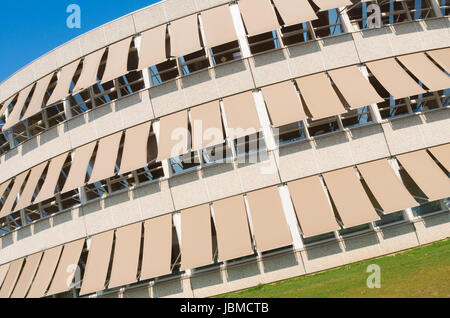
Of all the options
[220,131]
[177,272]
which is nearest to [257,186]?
[220,131]

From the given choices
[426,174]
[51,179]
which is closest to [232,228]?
[426,174]

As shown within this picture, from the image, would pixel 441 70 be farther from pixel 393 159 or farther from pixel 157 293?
pixel 157 293

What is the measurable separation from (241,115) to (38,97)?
10820 mm

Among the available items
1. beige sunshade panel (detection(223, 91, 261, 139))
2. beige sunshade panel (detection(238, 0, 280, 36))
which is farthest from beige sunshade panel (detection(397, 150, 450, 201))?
beige sunshade panel (detection(238, 0, 280, 36))

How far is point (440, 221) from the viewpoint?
12.7m

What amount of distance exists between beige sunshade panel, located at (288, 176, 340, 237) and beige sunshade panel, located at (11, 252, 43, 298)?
Result: 1215cm

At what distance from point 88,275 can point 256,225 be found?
7252 millimetres

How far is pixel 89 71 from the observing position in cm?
1547

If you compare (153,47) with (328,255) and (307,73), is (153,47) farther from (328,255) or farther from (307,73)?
(328,255)

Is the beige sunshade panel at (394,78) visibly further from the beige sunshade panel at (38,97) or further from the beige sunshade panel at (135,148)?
the beige sunshade panel at (38,97)

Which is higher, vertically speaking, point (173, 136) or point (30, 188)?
point (30, 188)

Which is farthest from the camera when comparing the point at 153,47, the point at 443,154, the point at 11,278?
the point at 11,278

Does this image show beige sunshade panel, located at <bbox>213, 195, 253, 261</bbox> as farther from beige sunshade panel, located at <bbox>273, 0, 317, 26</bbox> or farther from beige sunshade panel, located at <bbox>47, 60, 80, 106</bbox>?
beige sunshade panel, located at <bbox>47, 60, 80, 106</bbox>

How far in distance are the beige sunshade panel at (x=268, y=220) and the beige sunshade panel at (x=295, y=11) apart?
7190mm
